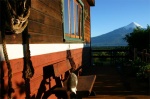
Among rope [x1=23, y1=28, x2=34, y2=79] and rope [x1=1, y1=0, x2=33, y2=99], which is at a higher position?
rope [x1=1, y1=0, x2=33, y2=99]

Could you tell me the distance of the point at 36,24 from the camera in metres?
4.92

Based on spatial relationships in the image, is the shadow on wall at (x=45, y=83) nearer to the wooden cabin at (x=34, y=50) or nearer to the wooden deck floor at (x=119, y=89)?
the wooden cabin at (x=34, y=50)

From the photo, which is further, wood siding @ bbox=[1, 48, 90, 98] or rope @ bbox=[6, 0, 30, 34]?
A: wood siding @ bbox=[1, 48, 90, 98]

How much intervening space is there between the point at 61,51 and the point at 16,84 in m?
3.08

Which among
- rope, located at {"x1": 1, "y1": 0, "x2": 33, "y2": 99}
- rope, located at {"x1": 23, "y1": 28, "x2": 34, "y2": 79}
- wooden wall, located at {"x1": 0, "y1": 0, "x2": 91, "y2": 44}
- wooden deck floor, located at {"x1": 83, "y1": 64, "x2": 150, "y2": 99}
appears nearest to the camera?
rope, located at {"x1": 1, "y1": 0, "x2": 33, "y2": 99}

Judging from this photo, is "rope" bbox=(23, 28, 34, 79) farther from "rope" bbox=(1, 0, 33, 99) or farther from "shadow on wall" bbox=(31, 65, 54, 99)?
"shadow on wall" bbox=(31, 65, 54, 99)

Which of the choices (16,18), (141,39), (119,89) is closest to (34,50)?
(16,18)

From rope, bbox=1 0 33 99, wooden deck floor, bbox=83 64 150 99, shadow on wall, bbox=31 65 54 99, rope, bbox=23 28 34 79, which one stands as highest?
rope, bbox=1 0 33 99

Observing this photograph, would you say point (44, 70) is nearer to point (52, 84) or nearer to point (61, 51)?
point (52, 84)

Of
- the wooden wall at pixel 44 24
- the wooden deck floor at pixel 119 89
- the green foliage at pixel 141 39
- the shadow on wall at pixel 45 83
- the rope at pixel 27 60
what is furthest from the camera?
the green foliage at pixel 141 39

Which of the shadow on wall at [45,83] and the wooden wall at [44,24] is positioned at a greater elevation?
the wooden wall at [44,24]

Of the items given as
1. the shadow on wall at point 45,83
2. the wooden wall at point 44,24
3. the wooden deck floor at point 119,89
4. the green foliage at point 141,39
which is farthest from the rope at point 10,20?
the green foliage at point 141,39

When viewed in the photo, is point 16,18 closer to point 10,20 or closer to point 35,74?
point 10,20

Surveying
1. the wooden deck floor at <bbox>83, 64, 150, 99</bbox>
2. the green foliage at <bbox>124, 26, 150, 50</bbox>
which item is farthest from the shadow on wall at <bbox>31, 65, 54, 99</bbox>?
the green foliage at <bbox>124, 26, 150, 50</bbox>
